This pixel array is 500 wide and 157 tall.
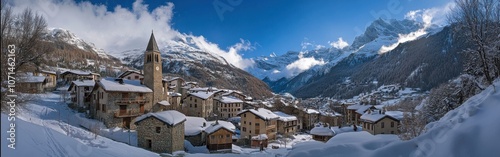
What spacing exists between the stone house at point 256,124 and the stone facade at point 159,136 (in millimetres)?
21372

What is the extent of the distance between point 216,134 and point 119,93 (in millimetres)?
13601

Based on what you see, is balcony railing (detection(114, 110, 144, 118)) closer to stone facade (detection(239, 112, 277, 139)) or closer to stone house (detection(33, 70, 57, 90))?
stone facade (detection(239, 112, 277, 139))

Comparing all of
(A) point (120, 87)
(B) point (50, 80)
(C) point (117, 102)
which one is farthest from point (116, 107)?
(B) point (50, 80)

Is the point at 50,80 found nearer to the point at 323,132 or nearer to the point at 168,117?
the point at 168,117

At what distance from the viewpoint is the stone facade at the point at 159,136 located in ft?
90.2

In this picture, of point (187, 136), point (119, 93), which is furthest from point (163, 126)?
point (119, 93)

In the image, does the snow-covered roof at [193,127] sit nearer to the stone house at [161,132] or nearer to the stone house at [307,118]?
the stone house at [161,132]

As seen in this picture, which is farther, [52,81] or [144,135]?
[52,81]

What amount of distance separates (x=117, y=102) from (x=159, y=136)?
1154 centimetres

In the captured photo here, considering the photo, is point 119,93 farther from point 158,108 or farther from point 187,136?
point 187,136

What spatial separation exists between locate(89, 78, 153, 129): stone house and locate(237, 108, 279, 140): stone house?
57.8 feet

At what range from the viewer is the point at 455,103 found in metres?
17.9

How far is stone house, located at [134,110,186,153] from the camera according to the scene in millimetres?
27469

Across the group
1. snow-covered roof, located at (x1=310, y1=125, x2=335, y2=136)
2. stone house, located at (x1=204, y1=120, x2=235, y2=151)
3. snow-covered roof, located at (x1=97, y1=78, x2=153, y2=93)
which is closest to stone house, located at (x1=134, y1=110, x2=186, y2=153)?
stone house, located at (x1=204, y1=120, x2=235, y2=151)
